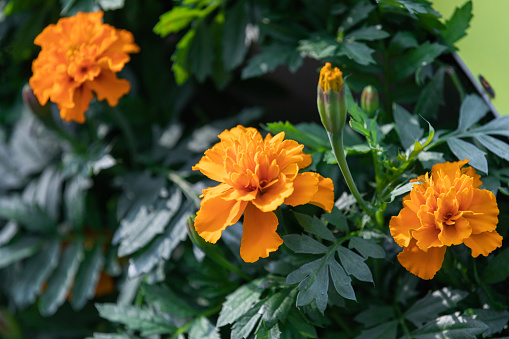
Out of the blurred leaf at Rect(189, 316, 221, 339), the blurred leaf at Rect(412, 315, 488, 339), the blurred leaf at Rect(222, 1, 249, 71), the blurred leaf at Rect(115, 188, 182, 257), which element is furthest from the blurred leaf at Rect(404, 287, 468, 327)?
the blurred leaf at Rect(222, 1, 249, 71)

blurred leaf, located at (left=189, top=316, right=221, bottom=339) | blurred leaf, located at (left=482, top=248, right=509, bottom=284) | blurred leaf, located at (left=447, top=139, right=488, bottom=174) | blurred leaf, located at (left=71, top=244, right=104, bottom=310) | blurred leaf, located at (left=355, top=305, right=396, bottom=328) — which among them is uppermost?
blurred leaf, located at (left=447, top=139, right=488, bottom=174)

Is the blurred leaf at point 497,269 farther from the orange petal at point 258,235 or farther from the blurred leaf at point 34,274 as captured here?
the blurred leaf at point 34,274

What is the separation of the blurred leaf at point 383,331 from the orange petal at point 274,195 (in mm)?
212

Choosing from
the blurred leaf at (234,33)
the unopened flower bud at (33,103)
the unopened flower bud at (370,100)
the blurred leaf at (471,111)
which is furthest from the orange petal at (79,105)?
the blurred leaf at (471,111)

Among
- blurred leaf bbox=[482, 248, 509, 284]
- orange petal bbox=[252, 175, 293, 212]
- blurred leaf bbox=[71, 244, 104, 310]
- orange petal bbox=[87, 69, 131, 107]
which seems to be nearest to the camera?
orange petal bbox=[252, 175, 293, 212]

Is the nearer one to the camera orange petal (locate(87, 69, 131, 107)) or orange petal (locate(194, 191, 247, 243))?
orange petal (locate(194, 191, 247, 243))

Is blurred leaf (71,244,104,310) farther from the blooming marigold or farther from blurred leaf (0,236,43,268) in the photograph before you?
the blooming marigold

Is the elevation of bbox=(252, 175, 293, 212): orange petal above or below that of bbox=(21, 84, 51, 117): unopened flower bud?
above

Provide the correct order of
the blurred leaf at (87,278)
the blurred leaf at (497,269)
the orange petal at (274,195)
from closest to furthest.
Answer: the orange petal at (274,195) → the blurred leaf at (497,269) → the blurred leaf at (87,278)

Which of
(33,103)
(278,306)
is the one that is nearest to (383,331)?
(278,306)

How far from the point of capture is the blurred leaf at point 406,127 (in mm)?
555

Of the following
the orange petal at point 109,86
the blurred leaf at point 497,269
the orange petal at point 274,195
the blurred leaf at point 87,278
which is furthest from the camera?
the blurred leaf at point 87,278

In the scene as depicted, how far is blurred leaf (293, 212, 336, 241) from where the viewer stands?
491mm

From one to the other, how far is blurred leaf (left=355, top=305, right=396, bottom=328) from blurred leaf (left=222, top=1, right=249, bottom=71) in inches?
16.4
